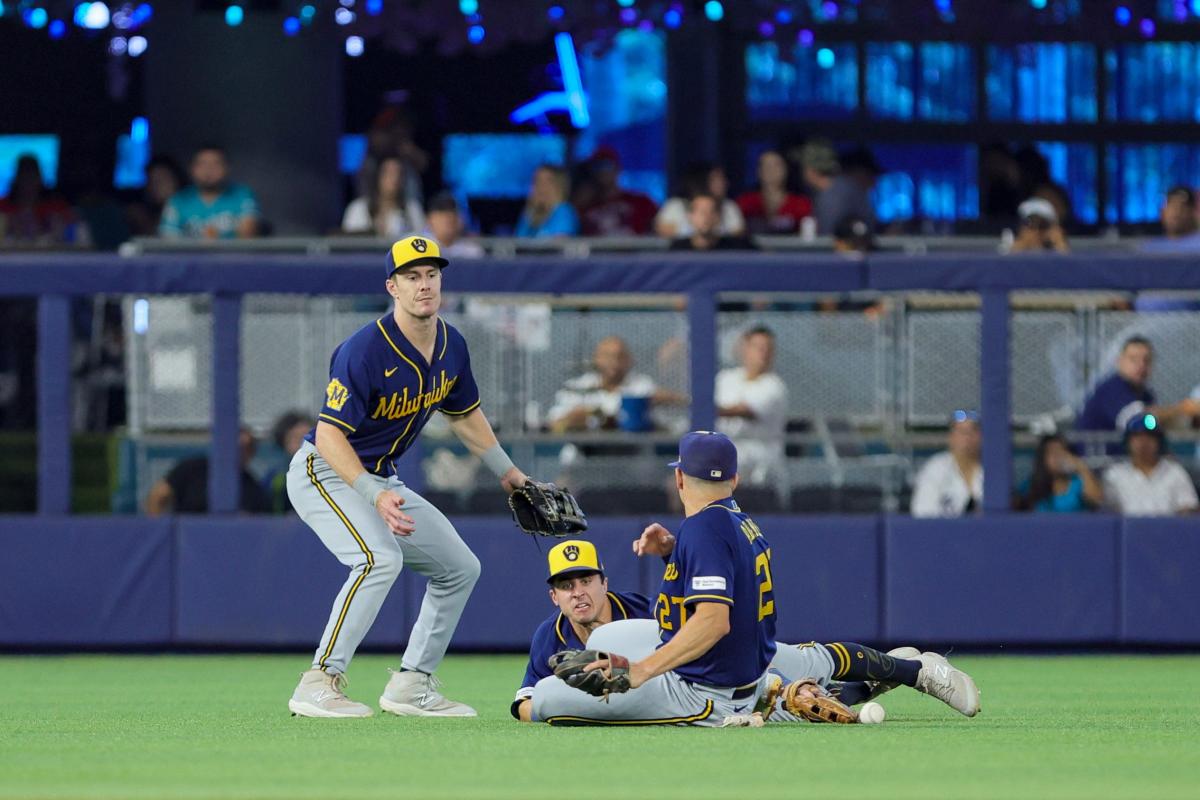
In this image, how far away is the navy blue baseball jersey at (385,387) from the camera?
791cm

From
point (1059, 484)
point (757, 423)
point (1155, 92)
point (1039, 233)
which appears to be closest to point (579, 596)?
point (757, 423)

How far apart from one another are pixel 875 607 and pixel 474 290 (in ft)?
9.47

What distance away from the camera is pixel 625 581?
12273 mm

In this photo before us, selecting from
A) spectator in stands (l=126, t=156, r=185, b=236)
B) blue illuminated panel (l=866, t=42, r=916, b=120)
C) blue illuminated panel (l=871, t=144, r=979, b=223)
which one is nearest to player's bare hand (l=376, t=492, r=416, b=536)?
spectator in stands (l=126, t=156, r=185, b=236)

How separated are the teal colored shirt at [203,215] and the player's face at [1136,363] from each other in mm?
5775

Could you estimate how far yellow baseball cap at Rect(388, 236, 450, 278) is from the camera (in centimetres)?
787

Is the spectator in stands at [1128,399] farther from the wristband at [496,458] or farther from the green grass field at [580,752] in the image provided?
the wristband at [496,458]

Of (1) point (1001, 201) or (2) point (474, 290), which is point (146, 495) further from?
(1) point (1001, 201)

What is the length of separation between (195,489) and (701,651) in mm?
6042

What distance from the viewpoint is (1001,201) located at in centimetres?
1762

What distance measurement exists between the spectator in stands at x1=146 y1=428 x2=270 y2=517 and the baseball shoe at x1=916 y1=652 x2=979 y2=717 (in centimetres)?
561

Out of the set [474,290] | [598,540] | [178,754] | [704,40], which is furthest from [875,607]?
[704,40]

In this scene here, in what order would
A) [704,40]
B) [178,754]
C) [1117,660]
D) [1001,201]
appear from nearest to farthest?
1. [178,754]
2. [1117,660]
3. [1001,201]
4. [704,40]

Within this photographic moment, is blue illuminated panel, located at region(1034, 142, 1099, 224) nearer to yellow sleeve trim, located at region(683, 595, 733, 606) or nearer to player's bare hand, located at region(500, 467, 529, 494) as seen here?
player's bare hand, located at region(500, 467, 529, 494)
